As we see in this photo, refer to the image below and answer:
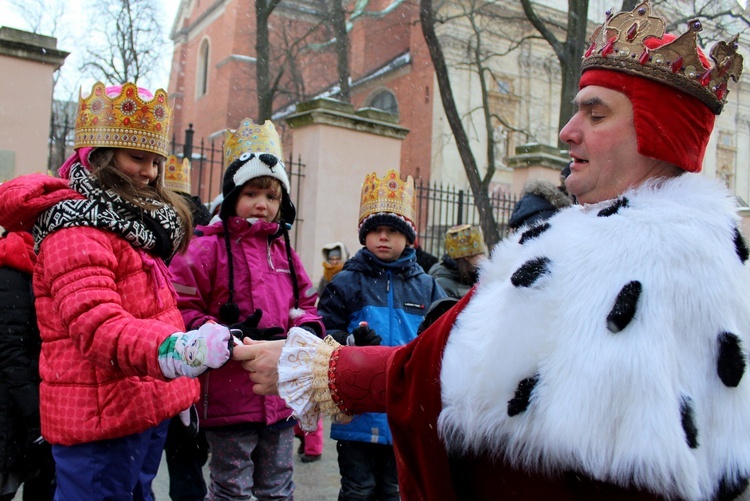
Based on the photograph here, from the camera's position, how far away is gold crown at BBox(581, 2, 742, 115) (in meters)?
1.68

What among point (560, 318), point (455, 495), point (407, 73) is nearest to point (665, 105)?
point (560, 318)

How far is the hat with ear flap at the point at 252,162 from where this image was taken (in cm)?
369

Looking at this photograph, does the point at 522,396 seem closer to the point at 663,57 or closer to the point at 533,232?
the point at 533,232

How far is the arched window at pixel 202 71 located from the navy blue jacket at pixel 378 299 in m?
33.5

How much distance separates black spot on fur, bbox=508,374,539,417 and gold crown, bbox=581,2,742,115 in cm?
82

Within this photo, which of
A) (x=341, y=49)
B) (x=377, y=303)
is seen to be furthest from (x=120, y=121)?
(x=341, y=49)

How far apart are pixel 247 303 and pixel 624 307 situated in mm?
2362

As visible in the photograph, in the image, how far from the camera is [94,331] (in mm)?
2316

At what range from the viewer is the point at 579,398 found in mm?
1362

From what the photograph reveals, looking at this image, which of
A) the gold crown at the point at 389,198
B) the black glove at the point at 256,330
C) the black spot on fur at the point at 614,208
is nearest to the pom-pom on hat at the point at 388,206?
the gold crown at the point at 389,198

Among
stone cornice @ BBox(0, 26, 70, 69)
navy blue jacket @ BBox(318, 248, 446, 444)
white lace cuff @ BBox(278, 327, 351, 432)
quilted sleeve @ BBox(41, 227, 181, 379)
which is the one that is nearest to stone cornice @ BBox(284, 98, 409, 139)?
stone cornice @ BBox(0, 26, 70, 69)

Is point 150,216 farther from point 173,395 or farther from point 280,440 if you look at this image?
point 280,440

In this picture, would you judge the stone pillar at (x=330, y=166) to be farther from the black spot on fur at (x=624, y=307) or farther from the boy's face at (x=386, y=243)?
Answer: the black spot on fur at (x=624, y=307)

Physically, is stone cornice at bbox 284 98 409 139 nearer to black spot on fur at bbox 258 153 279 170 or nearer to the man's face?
black spot on fur at bbox 258 153 279 170
